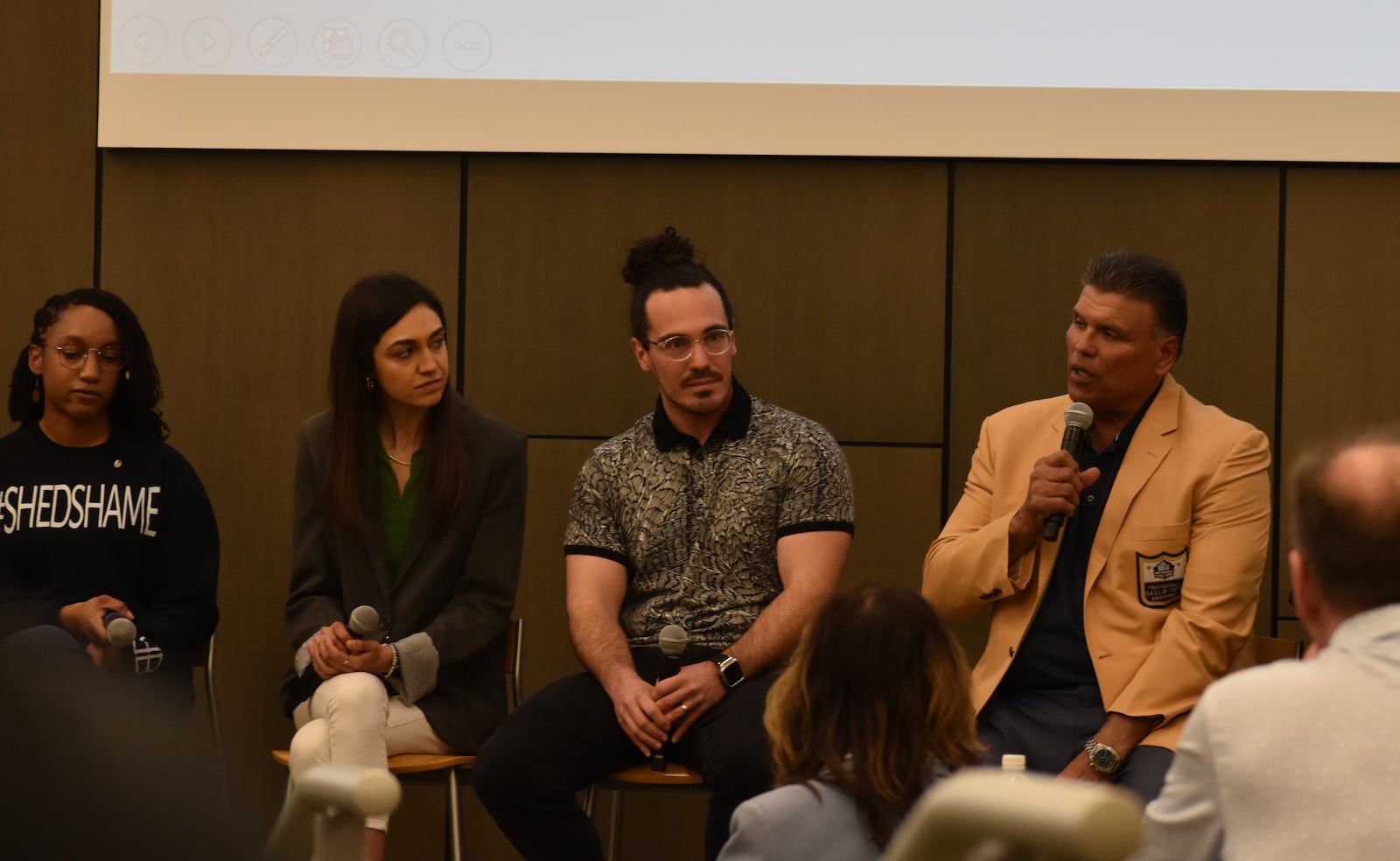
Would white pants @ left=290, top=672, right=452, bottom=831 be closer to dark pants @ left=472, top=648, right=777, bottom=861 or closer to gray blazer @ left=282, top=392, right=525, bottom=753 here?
gray blazer @ left=282, top=392, right=525, bottom=753

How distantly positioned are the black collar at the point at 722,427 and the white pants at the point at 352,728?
29.1 inches

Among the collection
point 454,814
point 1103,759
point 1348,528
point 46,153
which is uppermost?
point 46,153

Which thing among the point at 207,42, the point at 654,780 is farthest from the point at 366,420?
the point at 207,42

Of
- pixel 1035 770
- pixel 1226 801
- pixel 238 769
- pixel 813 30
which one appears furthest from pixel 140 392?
pixel 238 769

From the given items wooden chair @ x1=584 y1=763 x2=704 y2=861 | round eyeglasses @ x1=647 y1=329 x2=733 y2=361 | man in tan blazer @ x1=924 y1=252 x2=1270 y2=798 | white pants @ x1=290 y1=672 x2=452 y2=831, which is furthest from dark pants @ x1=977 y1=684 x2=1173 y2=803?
white pants @ x1=290 y1=672 x2=452 y2=831

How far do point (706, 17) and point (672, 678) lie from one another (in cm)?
167

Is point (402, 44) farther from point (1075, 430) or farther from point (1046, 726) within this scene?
point (1046, 726)

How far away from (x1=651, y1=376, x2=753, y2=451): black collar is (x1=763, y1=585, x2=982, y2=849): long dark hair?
1.22 m

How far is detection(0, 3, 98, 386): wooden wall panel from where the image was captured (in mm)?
3762

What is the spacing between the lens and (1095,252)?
356 centimetres

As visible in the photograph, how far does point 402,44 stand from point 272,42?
1.04 feet

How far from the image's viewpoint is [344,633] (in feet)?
9.40

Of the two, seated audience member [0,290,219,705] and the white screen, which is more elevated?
the white screen

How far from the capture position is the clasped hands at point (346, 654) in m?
2.85
